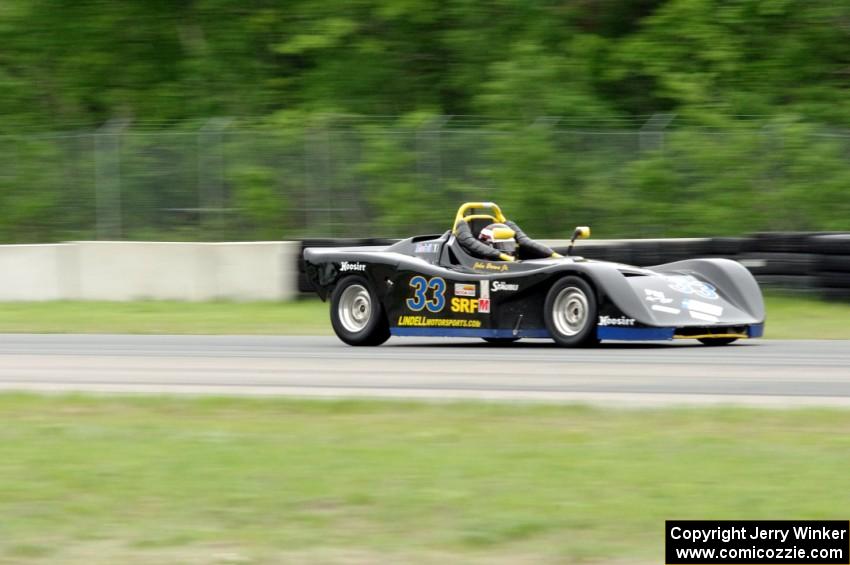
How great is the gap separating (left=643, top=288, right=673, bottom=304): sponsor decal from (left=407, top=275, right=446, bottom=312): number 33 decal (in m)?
1.97

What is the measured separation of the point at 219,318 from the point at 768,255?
6.55 metres

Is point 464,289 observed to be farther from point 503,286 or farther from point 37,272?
point 37,272

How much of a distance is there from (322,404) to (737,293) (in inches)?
195

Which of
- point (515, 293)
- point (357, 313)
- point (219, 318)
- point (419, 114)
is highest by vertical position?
point (419, 114)

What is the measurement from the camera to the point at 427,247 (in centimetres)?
1325

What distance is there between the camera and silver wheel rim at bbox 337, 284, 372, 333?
13.3 metres

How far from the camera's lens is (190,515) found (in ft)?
17.7

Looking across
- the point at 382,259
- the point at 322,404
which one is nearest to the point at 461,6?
the point at 382,259

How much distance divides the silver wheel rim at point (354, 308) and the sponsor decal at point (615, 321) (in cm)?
251

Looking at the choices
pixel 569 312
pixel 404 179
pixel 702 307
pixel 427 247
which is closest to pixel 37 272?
pixel 404 179

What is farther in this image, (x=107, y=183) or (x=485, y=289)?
(x=107, y=183)

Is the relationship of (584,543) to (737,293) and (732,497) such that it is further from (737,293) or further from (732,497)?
(737,293)

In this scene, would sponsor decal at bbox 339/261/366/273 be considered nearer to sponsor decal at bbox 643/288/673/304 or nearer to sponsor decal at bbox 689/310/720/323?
sponsor decal at bbox 643/288/673/304
